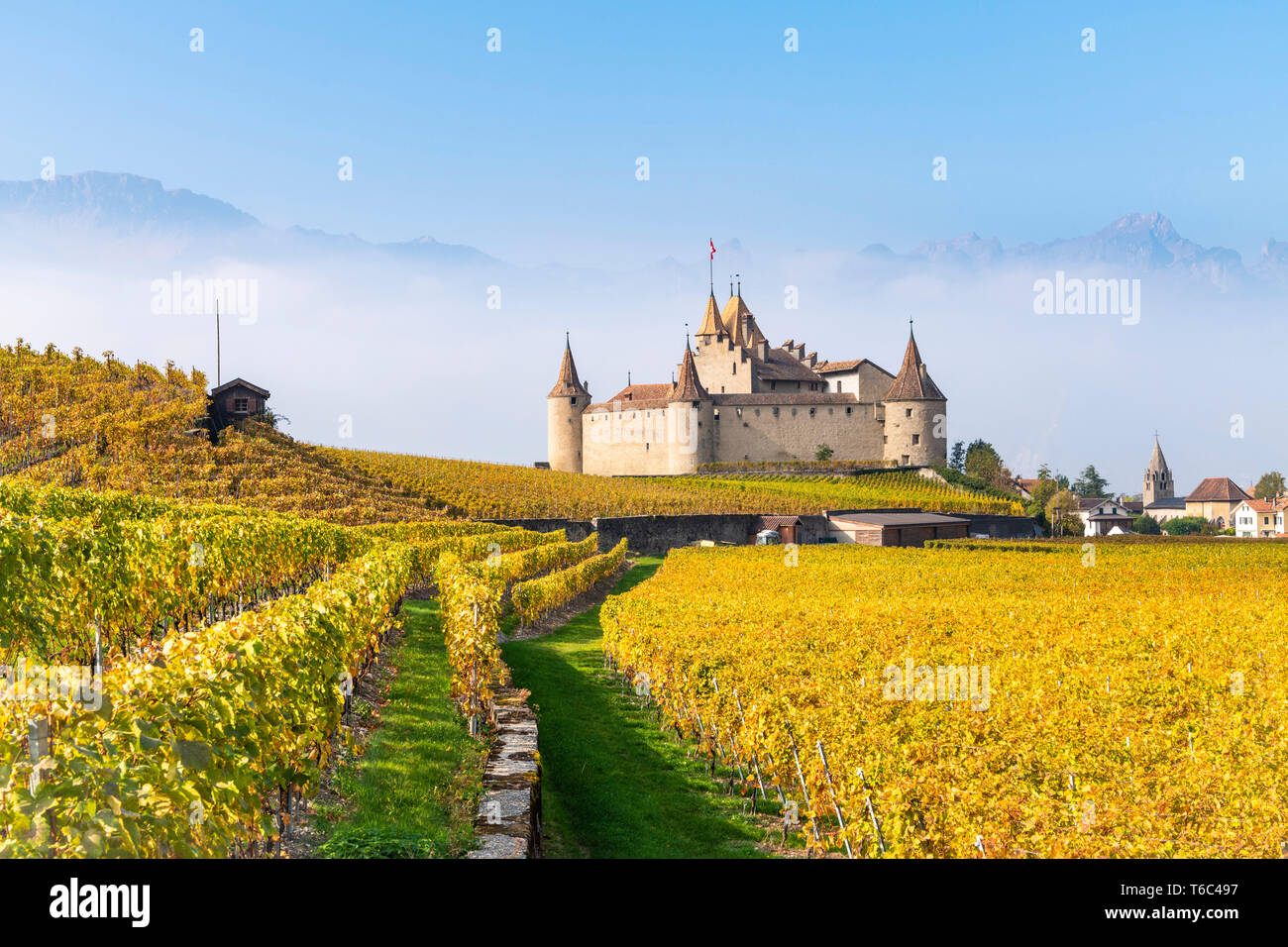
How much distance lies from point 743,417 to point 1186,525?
63.7 metres

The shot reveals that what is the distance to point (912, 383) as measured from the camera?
275 ft

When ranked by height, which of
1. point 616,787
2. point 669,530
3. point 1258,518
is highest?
point 669,530

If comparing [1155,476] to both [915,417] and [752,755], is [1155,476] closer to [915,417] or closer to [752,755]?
[915,417]

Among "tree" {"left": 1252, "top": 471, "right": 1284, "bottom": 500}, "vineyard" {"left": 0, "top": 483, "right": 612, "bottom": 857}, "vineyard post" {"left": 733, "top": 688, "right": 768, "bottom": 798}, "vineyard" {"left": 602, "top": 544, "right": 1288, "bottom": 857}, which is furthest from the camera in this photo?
"tree" {"left": 1252, "top": 471, "right": 1284, "bottom": 500}

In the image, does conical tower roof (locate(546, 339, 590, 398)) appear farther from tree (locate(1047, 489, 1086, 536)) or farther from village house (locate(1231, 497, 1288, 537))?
village house (locate(1231, 497, 1288, 537))

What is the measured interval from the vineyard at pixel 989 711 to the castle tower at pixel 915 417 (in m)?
62.3

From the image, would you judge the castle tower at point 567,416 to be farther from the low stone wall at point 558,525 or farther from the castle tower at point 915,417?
the low stone wall at point 558,525

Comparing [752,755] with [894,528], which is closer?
[752,755]

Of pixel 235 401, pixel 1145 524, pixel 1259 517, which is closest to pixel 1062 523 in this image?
pixel 1259 517

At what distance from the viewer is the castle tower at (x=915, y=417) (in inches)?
3275

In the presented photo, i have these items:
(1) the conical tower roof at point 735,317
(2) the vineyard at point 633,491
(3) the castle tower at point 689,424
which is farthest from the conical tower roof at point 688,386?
(1) the conical tower roof at point 735,317

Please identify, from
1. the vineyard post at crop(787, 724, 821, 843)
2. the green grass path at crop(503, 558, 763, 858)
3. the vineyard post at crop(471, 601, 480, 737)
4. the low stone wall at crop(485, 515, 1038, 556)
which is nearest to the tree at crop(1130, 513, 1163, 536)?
the low stone wall at crop(485, 515, 1038, 556)

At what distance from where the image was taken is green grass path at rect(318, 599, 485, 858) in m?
6.41

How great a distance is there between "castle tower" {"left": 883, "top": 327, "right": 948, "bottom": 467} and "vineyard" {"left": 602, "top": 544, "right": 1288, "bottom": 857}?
205ft
